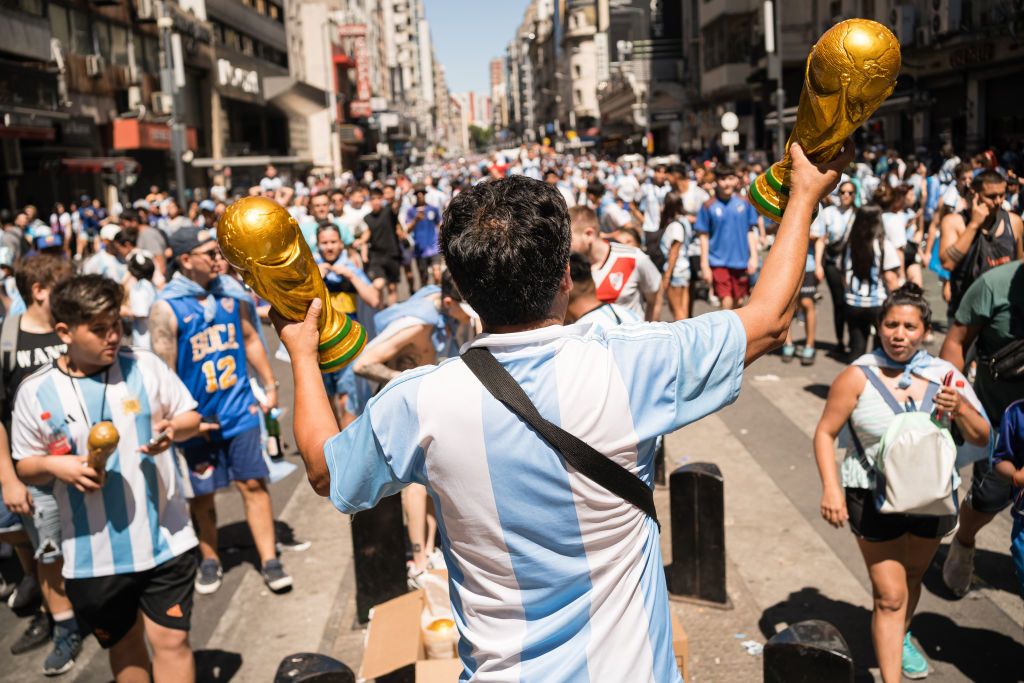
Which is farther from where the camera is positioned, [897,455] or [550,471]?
[897,455]

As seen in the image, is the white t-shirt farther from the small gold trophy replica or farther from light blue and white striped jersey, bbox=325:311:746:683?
light blue and white striped jersey, bbox=325:311:746:683

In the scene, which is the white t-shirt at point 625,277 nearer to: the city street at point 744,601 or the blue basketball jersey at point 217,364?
the city street at point 744,601

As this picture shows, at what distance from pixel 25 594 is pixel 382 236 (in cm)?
973

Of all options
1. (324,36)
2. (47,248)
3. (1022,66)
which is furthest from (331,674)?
(324,36)

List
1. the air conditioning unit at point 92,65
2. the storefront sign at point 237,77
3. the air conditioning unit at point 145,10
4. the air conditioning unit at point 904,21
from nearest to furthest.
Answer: the air conditioning unit at point 92,65
the air conditioning unit at point 904,21
the air conditioning unit at point 145,10
the storefront sign at point 237,77

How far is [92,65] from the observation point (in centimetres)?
3138

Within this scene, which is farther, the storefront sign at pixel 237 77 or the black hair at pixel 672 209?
the storefront sign at pixel 237 77

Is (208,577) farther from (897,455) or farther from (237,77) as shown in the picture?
(237,77)

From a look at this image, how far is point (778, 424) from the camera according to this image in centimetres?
888

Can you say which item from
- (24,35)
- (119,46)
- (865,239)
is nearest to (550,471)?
(865,239)

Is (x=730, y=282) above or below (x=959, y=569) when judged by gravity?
above

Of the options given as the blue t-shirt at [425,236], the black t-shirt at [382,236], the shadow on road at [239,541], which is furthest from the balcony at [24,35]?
the shadow on road at [239,541]

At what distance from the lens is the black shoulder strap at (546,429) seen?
1.96 meters

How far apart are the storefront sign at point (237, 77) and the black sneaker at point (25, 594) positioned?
42.3 metres
